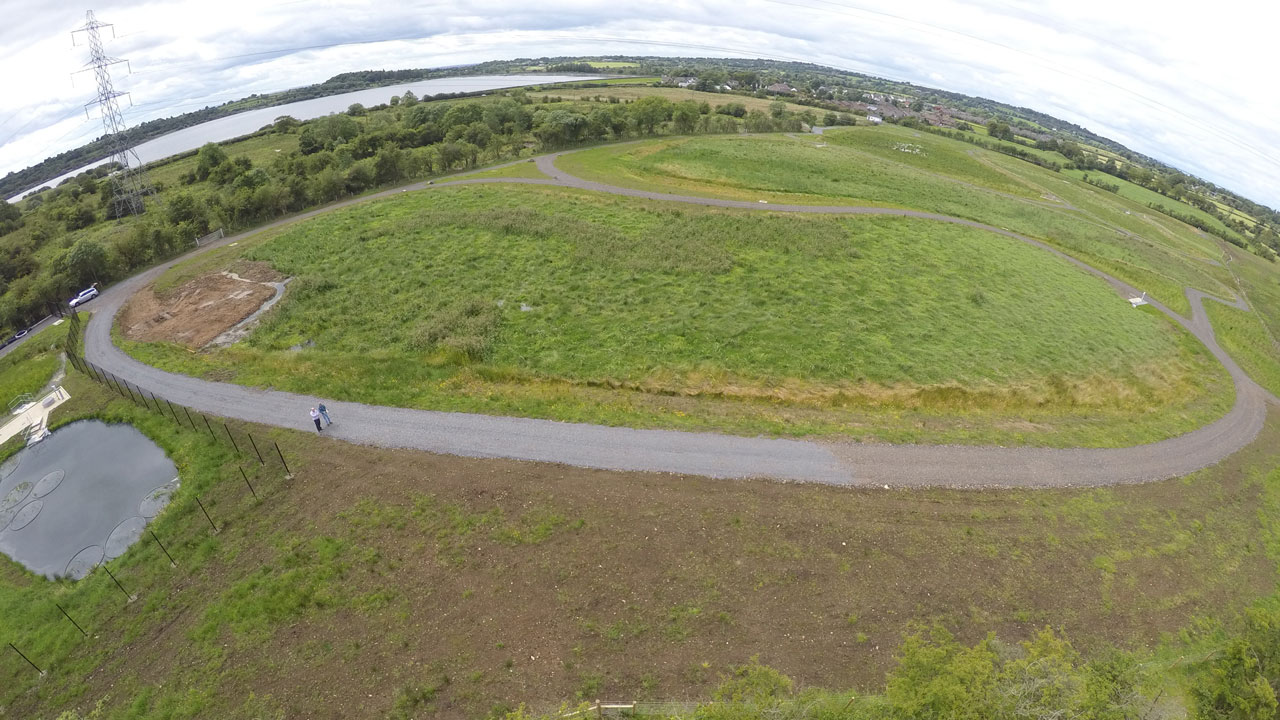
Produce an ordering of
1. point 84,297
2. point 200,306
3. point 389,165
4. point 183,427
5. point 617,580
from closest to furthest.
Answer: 1. point 617,580
2. point 183,427
3. point 200,306
4. point 84,297
5. point 389,165

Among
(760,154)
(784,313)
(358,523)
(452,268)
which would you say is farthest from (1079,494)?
(760,154)

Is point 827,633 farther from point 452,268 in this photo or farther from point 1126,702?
point 452,268

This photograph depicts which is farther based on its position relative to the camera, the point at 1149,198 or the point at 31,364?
the point at 1149,198

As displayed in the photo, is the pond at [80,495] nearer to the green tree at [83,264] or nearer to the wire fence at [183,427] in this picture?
the wire fence at [183,427]

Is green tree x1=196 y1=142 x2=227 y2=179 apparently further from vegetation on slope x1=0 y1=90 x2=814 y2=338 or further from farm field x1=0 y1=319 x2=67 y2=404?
farm field x1=0 y1=319 x2=67 y2=404

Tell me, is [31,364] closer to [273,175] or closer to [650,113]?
[273,175]

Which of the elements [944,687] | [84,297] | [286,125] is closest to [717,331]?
[944,687]

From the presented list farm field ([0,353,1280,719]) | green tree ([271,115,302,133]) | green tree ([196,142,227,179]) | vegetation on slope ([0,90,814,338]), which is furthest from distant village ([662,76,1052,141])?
farm field ([0,353,1280,719])
